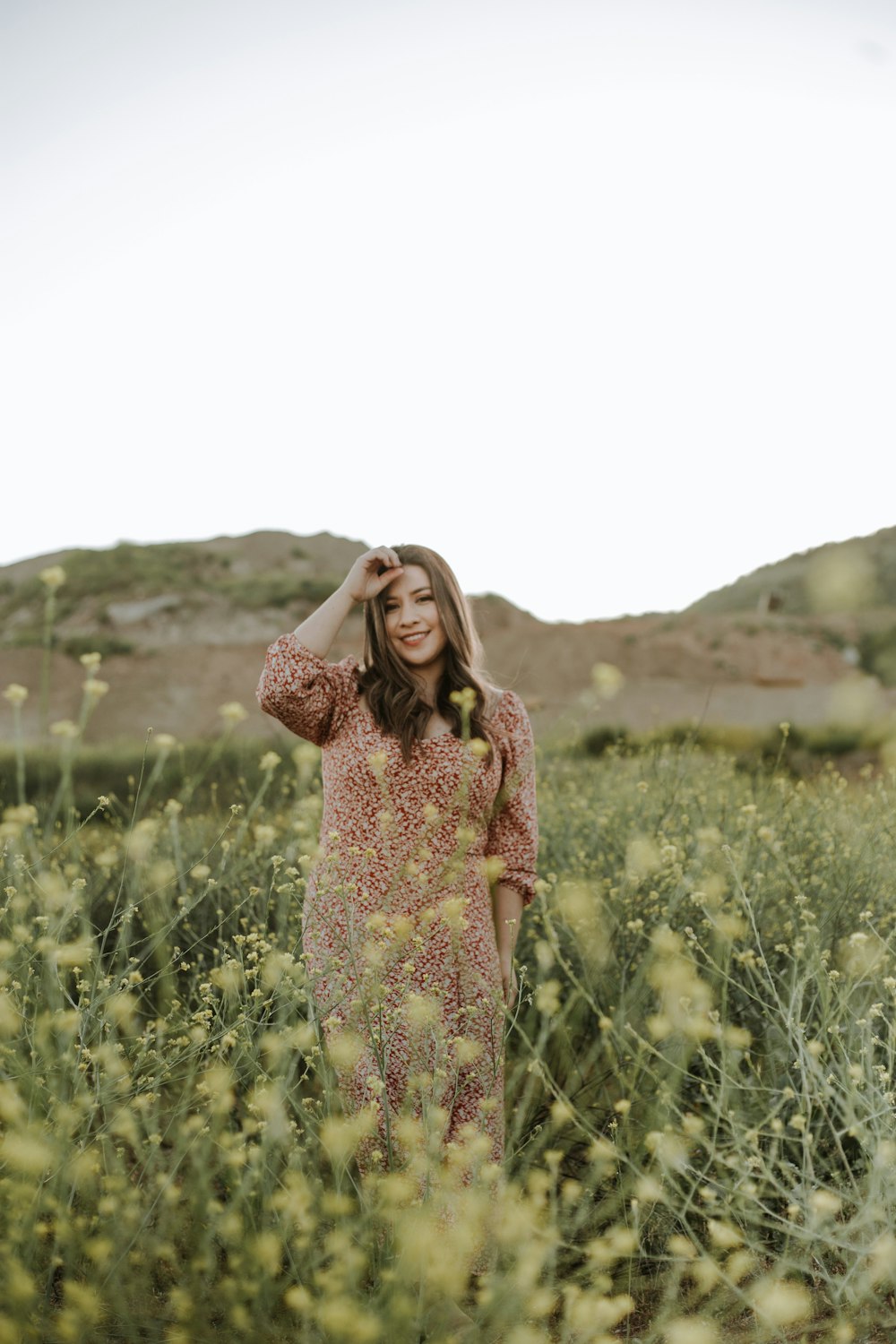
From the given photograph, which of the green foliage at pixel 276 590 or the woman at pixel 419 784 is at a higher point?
the green foliage at pixel 276 590

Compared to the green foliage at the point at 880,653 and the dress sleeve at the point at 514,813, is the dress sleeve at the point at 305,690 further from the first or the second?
the green foliage at the point at 880,653

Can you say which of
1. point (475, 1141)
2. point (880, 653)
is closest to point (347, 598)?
point (475, 1141)

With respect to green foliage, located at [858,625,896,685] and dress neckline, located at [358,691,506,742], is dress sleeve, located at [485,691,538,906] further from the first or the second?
green foliage, located at [858,625,896,685]

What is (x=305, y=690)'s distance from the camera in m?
2.37

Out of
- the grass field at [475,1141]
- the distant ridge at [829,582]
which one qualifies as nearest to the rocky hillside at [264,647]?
the grass field at [475,1141]

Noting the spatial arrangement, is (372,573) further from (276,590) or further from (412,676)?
(276,590)

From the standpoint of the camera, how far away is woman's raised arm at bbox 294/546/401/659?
7.86 feet

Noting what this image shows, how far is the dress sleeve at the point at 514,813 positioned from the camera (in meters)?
2.46

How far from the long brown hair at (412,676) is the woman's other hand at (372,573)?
0.21 ft

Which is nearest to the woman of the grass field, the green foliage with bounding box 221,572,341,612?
the grass field

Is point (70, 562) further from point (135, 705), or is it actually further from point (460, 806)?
point (460, 806)

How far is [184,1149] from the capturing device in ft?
4.06

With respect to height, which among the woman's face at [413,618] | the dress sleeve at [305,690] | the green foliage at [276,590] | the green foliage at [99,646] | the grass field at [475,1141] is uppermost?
the green foliage at [276,590]

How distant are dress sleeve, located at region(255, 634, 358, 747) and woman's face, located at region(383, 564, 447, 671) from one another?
0.17 meters
